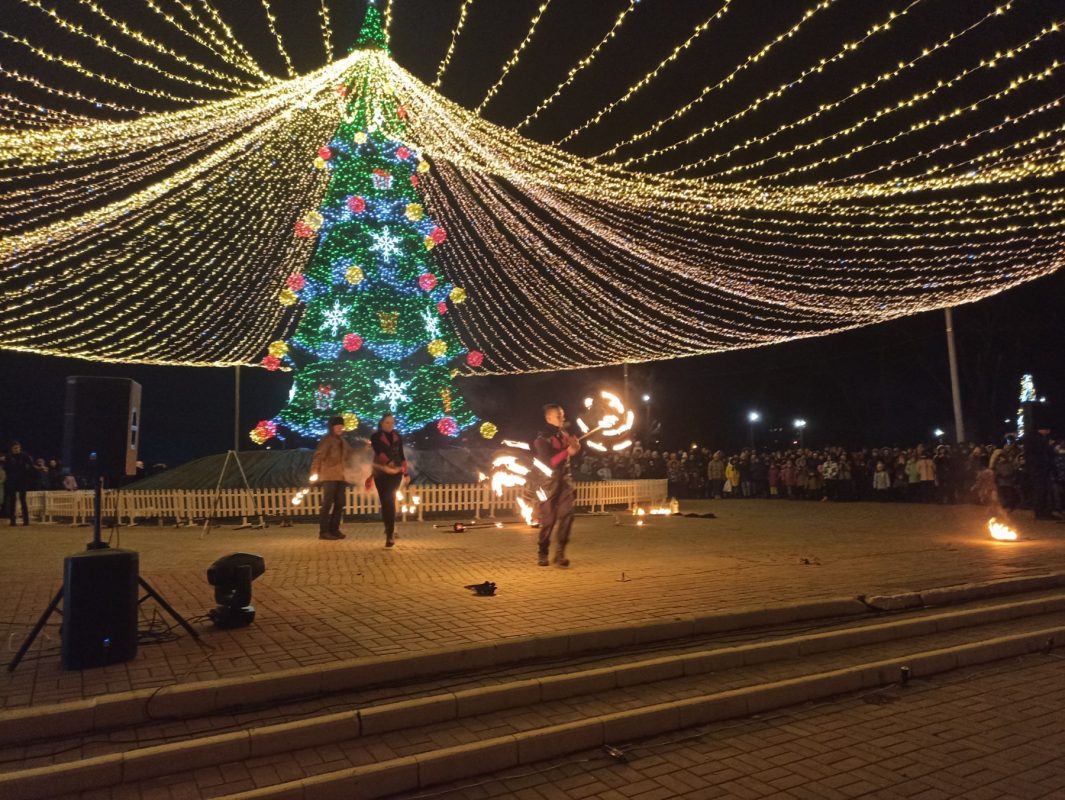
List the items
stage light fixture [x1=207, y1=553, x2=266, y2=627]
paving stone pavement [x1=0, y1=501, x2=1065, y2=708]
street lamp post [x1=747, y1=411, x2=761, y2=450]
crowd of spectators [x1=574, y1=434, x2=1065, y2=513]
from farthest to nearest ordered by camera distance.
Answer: street lamp post [x1=747, y1=411, x2=761, y2=450], crowd of spectators [x1=574, y1=434, x2=1065, y2=513], stage light fixture [x1=207, y1=553, x2=266, y2=627], paving stone pavement [x1=0, y1=501, x2=1065, y2=708]

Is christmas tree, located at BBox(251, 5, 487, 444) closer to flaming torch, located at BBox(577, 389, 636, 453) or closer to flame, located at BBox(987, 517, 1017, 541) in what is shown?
flaming torch, located at BBox(577, 389, 636, 453)

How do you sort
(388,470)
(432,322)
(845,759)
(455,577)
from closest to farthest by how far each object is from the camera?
(845,759) → (455,577) → (388,470) → (432,322)

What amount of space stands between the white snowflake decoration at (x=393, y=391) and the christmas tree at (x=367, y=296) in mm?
23

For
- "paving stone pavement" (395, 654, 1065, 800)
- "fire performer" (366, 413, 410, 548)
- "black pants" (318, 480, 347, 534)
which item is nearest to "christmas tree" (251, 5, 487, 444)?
"black pants" (318, 480, 347, 534)

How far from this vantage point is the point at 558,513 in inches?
299

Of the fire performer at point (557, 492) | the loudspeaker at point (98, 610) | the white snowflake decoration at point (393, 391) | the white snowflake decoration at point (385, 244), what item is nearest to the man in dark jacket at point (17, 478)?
the white snowflake decoration at point (393, 391)

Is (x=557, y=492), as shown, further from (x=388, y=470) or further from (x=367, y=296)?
(x=367, y=296)

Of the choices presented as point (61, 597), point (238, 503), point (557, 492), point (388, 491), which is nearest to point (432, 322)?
point (238, 503)

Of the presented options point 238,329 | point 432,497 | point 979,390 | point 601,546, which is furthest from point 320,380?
point 979,390

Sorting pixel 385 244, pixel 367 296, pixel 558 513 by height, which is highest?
pixel 385 244

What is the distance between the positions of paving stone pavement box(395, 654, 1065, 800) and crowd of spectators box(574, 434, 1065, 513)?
8015 millimetres

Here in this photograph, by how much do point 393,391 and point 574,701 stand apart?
1281 cm

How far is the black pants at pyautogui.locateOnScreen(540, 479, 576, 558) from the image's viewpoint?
755cm

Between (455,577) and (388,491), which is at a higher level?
(388,491)
